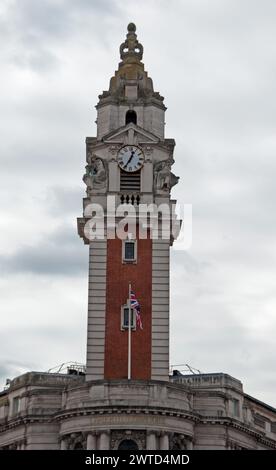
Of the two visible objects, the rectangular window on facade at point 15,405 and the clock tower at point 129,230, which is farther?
the rectangular window on facade at point 15,405

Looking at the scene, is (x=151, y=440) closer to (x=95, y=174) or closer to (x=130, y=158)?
(x=95, y=174)

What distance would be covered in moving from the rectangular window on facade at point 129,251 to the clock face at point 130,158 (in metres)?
6.69

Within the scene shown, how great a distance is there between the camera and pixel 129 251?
8212cm

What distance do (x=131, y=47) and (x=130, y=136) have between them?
1152 cm

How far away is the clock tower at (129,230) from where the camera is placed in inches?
3095

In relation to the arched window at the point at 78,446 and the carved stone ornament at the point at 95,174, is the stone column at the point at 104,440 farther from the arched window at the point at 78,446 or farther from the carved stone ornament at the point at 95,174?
the carved stone ornament at the point at 95,174

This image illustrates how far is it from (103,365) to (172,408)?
7566 millimetres

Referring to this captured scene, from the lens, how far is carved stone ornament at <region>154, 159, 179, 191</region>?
84625 mm

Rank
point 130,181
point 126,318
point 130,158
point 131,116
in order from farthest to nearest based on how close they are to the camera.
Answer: point 131,116, point 130,158, point 130,181, point 126,318

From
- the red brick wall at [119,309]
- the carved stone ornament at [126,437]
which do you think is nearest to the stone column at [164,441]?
the carved stone ornament at [126,437]

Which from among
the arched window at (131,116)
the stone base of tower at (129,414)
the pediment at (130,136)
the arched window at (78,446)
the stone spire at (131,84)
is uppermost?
the stone spire at (131,84)

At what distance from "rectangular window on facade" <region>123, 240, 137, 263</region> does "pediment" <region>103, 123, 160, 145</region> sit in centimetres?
928

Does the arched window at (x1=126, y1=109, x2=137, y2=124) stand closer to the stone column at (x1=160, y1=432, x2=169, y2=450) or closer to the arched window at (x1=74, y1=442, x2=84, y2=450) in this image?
the stone column at (x1=160, y1=432, x2=169, y2=450)

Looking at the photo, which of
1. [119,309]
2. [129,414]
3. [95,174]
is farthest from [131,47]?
[129,414]
